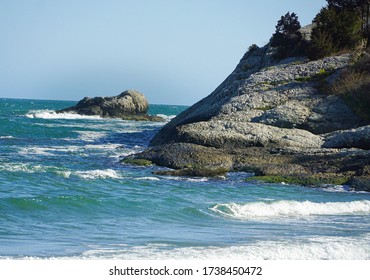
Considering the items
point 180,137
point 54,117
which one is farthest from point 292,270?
point 54,117

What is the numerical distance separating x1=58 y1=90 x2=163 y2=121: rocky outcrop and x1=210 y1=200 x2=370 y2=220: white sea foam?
64.4 m

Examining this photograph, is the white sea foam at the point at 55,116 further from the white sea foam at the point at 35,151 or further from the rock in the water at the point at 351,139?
the rock in the water at the point at 351,139

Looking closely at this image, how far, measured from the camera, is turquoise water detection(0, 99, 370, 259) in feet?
45.0

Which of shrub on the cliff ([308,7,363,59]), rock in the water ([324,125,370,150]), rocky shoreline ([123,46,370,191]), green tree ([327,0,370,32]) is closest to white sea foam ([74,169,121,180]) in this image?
rocky shoreline ([123,46,370,191])

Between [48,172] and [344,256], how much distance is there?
1613 cm

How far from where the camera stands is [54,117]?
281ft

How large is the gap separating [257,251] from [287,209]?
703cm

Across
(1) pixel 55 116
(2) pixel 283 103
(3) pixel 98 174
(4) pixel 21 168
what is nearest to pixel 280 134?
(2) pixel 283 103

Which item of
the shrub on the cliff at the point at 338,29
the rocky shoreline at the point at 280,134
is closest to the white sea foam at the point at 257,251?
the rocky shoreline at the point at 280,134

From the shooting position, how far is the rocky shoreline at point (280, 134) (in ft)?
86.5

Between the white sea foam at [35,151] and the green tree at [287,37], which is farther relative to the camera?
the green tree at [287,37]

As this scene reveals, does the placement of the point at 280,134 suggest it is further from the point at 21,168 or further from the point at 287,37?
the point at 287,37

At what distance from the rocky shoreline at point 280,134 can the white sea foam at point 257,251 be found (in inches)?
415

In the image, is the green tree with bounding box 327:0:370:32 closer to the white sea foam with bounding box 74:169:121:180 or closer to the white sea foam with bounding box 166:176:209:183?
the white sea foam with bounding box 166:176:209:183
